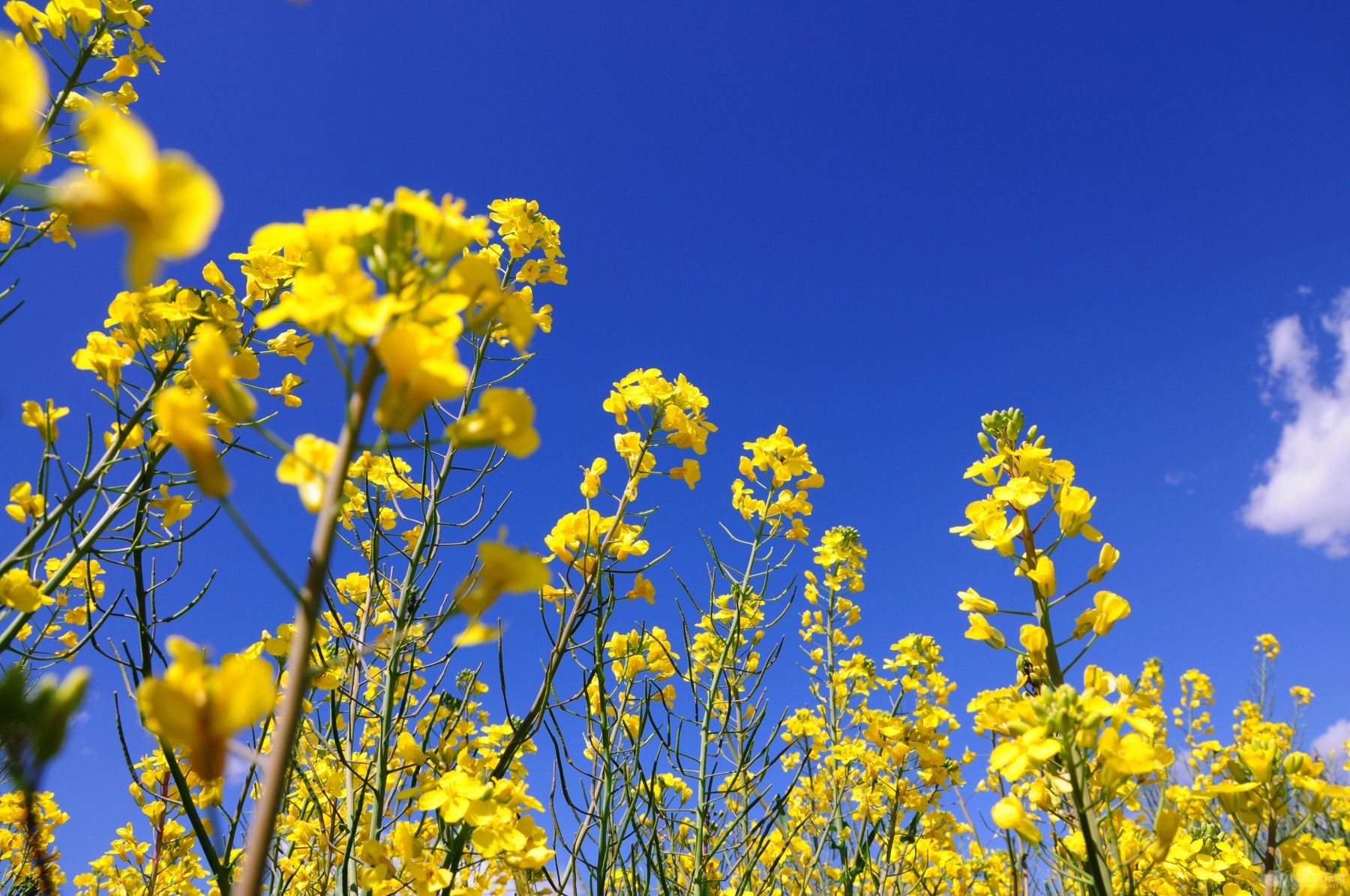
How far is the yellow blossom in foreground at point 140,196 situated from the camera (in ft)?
1.82

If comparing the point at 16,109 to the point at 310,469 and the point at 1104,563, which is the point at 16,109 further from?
the point at 1104,563

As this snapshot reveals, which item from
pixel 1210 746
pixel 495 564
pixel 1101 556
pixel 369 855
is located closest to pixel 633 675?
pixel 369 855

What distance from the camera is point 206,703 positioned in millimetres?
655

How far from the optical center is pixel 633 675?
2740mm

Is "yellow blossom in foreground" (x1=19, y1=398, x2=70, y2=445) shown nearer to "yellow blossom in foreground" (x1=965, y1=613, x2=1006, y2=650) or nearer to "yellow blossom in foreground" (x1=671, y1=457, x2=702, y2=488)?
"yellow blossom in foreground" (x1=671, y1=457, x2=702, y2=488)

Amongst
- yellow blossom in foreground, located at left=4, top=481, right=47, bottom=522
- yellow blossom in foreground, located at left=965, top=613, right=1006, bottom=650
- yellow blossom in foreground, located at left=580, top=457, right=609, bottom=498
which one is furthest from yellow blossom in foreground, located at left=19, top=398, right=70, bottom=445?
yellow blossom in foreground, located at left=965, top=613, right=1006, bottom=650

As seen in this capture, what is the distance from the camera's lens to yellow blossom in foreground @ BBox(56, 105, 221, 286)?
0.55m

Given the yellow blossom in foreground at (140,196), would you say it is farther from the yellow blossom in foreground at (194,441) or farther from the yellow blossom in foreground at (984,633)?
the yellow blossom in foreground at (984,633)

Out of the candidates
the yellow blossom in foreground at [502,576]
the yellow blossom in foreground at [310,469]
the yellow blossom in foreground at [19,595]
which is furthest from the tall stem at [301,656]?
the yellow blossom in foreground at [19,595]

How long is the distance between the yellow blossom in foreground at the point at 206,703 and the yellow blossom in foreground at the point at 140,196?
0.33 m

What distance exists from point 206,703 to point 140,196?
446 millimetres

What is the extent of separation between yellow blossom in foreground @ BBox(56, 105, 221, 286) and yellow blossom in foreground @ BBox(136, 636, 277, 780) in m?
0.33

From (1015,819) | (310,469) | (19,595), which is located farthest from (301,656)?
(1015,819)

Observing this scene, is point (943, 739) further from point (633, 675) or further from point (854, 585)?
point (633, 675)
